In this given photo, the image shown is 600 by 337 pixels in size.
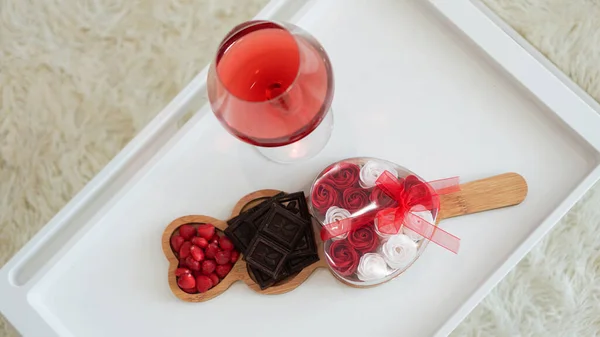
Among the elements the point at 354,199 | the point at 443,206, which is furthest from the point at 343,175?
the point at 443,206

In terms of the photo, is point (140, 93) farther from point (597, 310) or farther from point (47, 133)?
point (597, 310)

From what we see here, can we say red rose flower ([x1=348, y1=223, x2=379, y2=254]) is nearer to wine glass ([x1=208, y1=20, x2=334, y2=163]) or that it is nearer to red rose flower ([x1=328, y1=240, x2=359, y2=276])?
red rose flower ([x1=328, y1=240, x2=359, y2=276])

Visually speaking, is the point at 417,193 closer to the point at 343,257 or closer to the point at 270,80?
the point at 343,257

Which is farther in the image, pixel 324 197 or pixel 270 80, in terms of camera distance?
pixel 324 197

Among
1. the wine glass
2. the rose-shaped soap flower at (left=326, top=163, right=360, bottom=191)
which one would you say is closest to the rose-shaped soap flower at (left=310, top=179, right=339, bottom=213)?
the rose-shaped soap flower at (left=326, top=163, right=360, bottom=191)

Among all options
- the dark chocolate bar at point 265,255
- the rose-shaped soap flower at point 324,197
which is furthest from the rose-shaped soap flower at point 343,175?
the dark chocolate bar at point 265,255

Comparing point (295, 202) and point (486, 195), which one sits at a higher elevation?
point (486, 195)
